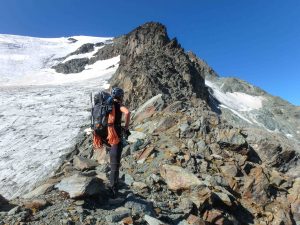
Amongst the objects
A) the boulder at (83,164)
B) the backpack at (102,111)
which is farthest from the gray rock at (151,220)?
the boulder at (83,164)

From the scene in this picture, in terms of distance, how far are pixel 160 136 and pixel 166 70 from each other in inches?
668

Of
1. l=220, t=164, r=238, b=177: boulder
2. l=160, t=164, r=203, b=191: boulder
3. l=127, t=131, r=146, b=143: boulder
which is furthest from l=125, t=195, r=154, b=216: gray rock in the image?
l=127, t=131, r=146, b=143: boulder

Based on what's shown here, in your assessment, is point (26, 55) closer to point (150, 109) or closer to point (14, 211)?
point (150, 109)

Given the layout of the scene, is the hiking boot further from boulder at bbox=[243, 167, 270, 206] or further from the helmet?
boulder at bbox=[243, 167, 270, 206]

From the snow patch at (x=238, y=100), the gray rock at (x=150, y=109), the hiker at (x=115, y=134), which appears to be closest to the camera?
the hiker at (x=115, y=134)

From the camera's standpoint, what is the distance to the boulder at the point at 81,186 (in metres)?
8.20

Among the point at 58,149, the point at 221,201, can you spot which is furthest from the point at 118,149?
the point at 58,149

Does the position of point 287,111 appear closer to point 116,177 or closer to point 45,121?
point 45,121

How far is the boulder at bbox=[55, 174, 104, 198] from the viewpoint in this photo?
26.9 feet

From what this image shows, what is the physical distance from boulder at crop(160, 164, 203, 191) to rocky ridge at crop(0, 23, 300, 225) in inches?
1.1


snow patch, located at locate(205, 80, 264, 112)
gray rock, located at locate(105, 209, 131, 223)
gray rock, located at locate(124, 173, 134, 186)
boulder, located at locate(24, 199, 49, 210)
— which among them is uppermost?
snow patch, located at locate(205, 80, 264, 112)

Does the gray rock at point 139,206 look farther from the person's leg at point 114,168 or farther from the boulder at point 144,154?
the boulder at point 144,154

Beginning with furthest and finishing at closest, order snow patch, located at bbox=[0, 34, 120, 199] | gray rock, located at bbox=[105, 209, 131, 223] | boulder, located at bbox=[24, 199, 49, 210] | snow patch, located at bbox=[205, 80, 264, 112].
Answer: snow patch, located at bbox=[205, 80, 264, 112], snow patch, located at bbox=[0, 34, 120, 199], boulder, located at bbox=[24, 199, 49, 210], gray rock, located at bbox=[105, 209, 131, 223]

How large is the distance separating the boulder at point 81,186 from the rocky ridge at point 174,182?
0.07 ft
